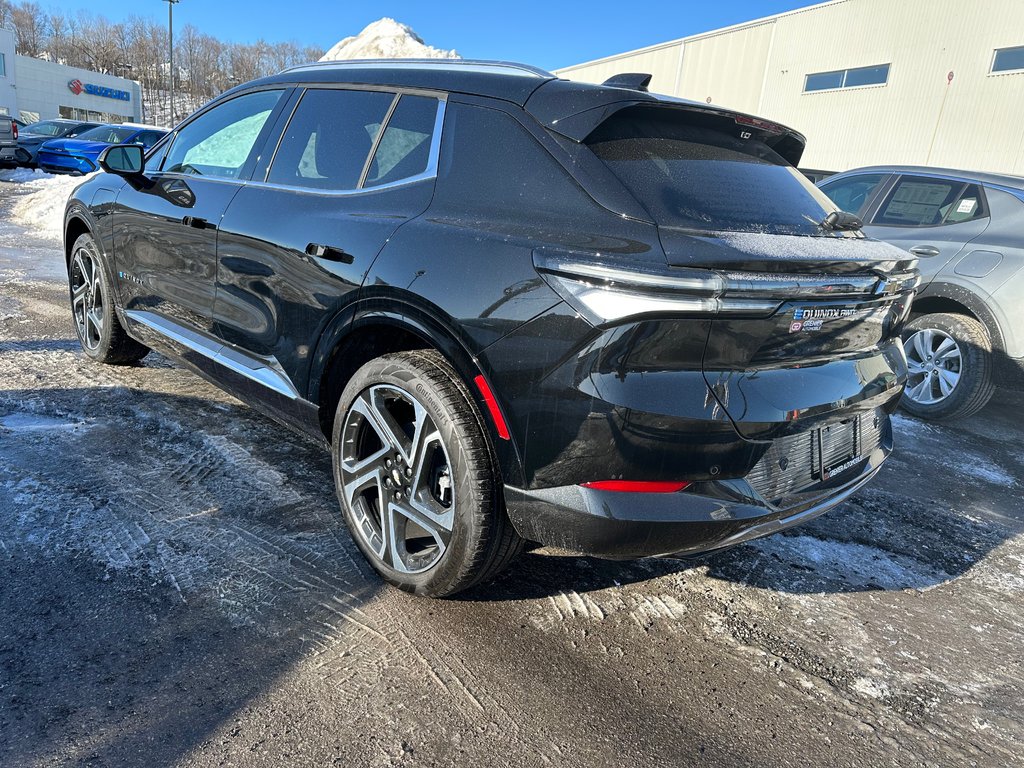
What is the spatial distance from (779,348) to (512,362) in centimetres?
78

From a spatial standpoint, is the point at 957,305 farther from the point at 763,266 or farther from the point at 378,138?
the point at 378,138

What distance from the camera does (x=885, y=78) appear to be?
67.3 ft

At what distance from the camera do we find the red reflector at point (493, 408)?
2062mm

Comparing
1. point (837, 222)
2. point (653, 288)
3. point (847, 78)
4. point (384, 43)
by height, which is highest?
point (384, 43)

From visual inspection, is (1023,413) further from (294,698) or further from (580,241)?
(294,698)

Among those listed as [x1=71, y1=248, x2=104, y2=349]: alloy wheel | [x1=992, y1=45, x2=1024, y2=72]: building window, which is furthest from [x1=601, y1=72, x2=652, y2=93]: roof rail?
[x1=992, y1=45, x2=1024, y2=72]: building window

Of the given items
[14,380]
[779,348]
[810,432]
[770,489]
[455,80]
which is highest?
[455,80]

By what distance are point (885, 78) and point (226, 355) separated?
908 inches

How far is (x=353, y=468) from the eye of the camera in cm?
264

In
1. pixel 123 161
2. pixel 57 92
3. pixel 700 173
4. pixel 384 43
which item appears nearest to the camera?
pixel 700 173

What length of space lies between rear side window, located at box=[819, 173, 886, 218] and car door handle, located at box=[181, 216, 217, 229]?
15.7 feet

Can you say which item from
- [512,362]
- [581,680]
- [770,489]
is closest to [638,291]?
[512,362]

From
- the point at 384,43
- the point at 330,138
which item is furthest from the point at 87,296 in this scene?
the point at 384,43

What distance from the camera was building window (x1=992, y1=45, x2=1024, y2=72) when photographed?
1708 cm
